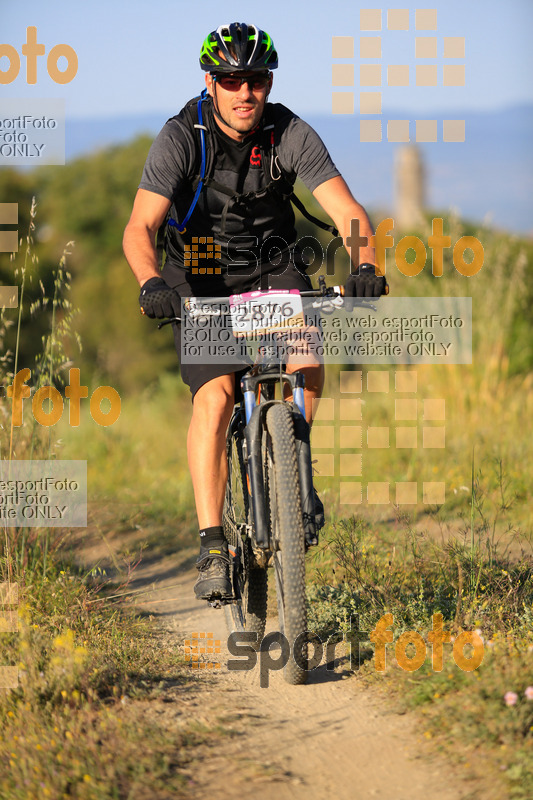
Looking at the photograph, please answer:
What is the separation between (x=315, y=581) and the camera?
14.5 feet

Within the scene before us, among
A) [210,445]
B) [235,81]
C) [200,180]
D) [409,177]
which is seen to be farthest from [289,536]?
[409,177]

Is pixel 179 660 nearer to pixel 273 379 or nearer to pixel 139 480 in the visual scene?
pixel 273 379

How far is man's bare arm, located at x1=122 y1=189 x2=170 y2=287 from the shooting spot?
11.8 ft

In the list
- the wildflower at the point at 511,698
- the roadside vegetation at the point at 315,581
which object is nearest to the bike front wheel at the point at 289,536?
the roadside vegetation at the point at 315,581

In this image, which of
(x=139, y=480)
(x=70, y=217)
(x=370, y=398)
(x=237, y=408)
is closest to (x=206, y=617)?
(x=237, y=408)

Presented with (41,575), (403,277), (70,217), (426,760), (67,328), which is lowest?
(426,760)

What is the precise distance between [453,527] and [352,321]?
4601 millimetres

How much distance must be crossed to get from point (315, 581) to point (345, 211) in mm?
1840

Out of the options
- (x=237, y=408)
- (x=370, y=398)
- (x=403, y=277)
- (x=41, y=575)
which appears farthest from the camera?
(x=403, y=277)

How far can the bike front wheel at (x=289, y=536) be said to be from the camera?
10.5ft

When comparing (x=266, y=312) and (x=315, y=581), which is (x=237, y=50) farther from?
(x=315, y=581)

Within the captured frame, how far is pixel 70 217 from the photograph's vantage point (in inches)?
1871

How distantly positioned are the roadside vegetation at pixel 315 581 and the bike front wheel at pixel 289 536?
1.43 feet

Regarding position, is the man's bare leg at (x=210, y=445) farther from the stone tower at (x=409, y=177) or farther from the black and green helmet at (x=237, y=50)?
the stone tower at (x=409, y=177)
